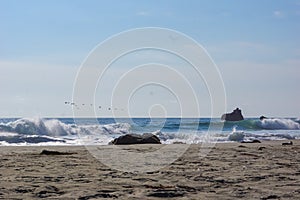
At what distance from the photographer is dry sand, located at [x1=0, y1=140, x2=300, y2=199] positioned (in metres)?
5.32

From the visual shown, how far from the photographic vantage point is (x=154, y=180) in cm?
640

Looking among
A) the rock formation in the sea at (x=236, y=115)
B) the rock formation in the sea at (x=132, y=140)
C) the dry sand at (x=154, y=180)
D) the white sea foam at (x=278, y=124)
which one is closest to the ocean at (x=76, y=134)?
the rock formation in the sea at (x=132, y=140)

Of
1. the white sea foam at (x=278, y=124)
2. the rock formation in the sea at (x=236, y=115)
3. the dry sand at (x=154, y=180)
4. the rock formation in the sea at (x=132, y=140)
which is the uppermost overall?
the rock formation in the sea at (x=236, y=115)

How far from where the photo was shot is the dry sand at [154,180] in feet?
17.5

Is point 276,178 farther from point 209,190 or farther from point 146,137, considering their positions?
point 146,137

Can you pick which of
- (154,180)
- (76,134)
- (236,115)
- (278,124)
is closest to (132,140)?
(154,180)

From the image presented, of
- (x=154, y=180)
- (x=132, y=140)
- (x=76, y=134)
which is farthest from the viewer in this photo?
(x=76, y=134)

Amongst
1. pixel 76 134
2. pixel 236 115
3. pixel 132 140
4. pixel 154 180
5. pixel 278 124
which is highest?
pixel 236 115

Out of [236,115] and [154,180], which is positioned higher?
[236,115]

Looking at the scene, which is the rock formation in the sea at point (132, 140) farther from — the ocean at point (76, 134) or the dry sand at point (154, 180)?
the dry sand at point (154, 180)

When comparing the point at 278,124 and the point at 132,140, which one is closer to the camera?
the point at 132,140

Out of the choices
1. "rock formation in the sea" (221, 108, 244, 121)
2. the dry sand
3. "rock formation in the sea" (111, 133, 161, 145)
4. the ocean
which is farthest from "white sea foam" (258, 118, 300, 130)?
the dry sand

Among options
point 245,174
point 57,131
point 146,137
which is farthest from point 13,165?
point 57,131

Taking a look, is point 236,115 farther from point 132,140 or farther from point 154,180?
point 154,180
